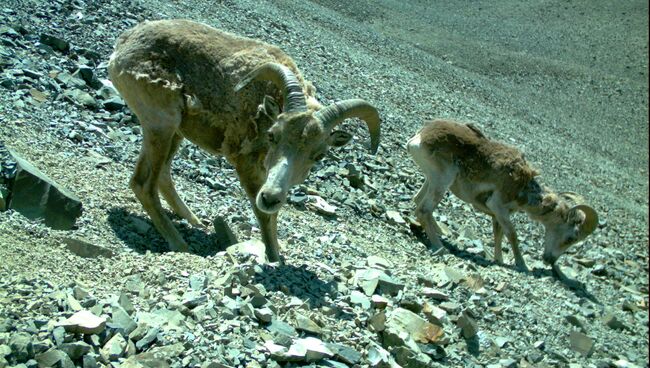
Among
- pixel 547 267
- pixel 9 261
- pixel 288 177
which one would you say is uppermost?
pixel 288 177

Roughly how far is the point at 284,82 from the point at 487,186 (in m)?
7.33

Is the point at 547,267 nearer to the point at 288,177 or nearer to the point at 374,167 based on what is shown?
the point at 374,167

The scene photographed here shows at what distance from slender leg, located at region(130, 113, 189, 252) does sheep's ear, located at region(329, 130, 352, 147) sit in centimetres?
233

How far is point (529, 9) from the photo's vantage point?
5816 cm

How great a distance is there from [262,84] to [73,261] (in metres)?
3.22

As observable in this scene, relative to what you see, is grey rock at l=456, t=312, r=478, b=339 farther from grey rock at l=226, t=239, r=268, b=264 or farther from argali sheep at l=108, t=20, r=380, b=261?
grey rock at l=226, t=239, r=268, b=264

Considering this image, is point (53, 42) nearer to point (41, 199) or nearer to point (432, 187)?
point (41, 199)

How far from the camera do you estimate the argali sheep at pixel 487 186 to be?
1488 centimetres

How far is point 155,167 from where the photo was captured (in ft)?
33.9

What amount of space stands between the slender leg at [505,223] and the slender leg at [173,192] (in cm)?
663

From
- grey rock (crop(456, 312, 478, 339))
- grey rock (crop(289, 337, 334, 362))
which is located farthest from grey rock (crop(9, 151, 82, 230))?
grey rock (crop(456, 312, 478, 339))

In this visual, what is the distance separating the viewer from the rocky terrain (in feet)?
23.3


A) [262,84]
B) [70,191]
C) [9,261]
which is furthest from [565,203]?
[9,261]

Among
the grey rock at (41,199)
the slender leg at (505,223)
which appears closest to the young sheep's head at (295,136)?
the grey rock at (41,199)
